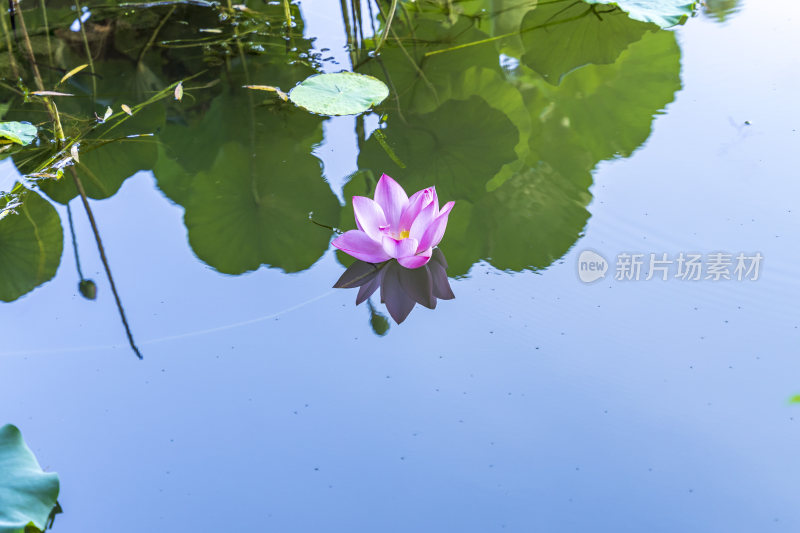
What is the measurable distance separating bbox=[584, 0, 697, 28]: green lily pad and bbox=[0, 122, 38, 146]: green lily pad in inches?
54.6

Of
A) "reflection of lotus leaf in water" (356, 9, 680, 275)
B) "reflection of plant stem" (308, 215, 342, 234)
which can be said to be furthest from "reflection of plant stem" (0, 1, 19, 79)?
"reflection of plant stem" (308, 215, 342, 234)

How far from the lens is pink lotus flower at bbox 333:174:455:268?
111 cm

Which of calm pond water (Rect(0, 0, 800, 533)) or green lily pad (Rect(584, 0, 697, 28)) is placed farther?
green lily pad (Rect(584, 0, 697, 28))

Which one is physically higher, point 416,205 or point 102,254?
point 416,205

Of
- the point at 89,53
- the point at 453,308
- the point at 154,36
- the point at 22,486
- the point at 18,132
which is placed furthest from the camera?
the point at 154,36

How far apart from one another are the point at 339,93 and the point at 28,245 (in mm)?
748

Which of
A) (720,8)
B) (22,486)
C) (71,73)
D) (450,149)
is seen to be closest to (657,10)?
(720,8)

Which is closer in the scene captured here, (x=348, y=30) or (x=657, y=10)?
(x=657, y=10)

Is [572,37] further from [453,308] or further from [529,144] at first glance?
[453,308]

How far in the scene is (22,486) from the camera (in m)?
0.79

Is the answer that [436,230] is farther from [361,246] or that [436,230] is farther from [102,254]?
[102,254]

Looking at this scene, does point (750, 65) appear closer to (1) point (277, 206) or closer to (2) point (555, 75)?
(2) point (555, 75)

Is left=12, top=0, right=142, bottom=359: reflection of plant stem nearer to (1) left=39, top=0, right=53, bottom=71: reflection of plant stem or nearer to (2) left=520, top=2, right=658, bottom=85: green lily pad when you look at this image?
(1) left=39, top=0, right=53, bottom=71: reflection of plant stem

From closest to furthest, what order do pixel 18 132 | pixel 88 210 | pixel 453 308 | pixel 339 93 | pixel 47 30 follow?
pixel 453 308 → pixel 88 210 → pixel 18 132 → pixel 339 93 → pixel 47 30
